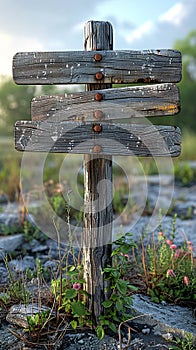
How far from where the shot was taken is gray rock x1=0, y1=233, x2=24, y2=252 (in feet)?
16.3

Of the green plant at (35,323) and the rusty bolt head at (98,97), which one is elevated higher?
the rusty bolt head at (98,97)

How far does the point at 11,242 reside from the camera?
16.7 feet

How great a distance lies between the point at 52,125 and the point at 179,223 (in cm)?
341

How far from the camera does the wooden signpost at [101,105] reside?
3256 millimetres

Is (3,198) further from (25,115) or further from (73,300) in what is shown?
(25,115)

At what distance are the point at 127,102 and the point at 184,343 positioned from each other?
1.82 metres

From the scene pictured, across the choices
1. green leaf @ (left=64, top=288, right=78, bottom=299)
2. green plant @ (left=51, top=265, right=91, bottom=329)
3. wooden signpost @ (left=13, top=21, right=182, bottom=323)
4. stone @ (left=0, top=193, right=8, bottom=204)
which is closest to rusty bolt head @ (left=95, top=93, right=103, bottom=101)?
wooden signpost @ (left=13, top=21, right=182, bottom=323)

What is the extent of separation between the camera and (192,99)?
21.7 meters

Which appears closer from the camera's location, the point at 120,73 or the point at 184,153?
the point at 120,73

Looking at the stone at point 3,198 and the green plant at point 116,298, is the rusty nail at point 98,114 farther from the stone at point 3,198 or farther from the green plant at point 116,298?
the stone at point 3,198

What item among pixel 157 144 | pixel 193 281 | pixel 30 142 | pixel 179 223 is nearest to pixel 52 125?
pixel 30 142

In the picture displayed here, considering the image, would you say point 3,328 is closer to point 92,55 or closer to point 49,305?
point 49,305

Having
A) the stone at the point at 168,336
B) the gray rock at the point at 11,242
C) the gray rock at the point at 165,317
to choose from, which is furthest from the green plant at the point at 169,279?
the gray rock at the point at 11,242

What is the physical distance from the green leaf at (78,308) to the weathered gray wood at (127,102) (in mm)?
1375
